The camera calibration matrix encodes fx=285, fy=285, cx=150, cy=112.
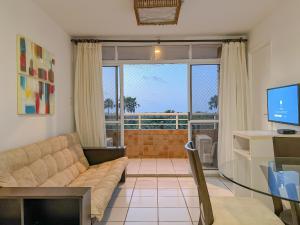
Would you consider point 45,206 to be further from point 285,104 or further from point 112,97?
point 112,97

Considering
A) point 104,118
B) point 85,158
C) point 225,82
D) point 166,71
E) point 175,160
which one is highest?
point 166,71

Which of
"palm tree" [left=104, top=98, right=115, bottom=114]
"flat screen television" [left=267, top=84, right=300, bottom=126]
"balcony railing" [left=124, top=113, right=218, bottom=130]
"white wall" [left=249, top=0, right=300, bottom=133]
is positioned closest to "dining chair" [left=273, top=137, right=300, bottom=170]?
"flat screen television" [left=267, top=84, right=300, bottom=126]

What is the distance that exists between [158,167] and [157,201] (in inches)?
82.2

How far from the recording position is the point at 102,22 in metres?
4.19

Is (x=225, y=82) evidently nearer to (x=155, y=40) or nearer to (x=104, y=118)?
(x=155, y=40)

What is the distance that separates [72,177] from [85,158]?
0.86m

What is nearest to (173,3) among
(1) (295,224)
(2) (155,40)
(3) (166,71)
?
(2) (155,40)

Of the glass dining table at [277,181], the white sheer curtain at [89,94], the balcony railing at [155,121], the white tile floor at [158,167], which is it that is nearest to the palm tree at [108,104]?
the white sheer curtain at [89,94]

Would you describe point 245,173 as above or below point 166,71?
below

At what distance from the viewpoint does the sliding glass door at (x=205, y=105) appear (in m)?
5.07

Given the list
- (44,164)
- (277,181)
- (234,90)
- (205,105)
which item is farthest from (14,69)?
(234,90)

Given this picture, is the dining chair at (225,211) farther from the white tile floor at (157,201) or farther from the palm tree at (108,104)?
the palm tree at (108,104)

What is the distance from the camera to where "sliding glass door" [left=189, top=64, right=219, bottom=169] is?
16.6 feet

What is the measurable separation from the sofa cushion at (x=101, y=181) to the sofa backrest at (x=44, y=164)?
141mm
